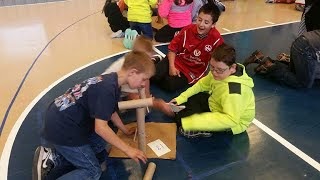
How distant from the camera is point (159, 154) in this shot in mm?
2174

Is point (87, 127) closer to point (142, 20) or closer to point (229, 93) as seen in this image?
point (229, 93)

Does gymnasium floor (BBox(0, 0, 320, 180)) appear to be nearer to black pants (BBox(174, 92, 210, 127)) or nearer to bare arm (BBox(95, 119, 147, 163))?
black pants (BBox(174, 92, 210, 127))

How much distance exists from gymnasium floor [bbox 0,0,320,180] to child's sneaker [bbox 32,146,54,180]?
186mm

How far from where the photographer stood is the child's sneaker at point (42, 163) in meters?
1.81

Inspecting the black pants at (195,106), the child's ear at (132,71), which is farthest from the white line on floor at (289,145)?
the child's ear at (132,71)

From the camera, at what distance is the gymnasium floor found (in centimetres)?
205

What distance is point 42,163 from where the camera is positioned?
184 cm

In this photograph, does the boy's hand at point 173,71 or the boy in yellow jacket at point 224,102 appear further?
the boy's hand at point 173,71

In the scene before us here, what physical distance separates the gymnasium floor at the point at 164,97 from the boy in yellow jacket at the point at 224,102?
10 cm

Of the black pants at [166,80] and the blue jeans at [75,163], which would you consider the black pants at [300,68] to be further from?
the blue jeans at [75,163]

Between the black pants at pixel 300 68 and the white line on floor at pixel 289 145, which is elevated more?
the black pants at pixel 300 68

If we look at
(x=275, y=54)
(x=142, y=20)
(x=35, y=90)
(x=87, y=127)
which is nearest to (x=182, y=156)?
(x=87, y=127)

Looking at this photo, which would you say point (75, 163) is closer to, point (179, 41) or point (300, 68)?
point (179, 41)

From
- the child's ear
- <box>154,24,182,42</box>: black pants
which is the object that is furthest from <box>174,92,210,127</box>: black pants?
<box>154,24,182,42</box>: black pants
